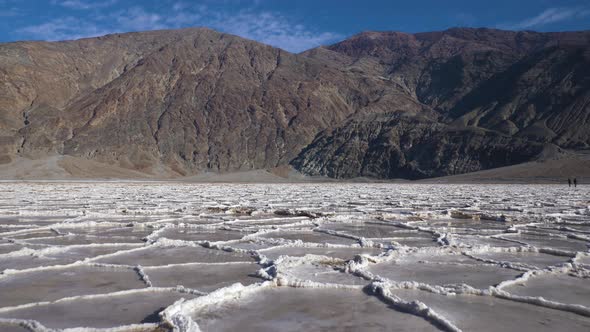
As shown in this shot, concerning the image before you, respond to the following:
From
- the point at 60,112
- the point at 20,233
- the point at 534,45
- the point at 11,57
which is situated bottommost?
the point at 20,233

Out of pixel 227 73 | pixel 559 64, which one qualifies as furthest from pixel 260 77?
pixel 559 64

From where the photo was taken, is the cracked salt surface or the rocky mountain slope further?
the rocky mountain slope

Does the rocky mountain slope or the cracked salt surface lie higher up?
the rocky mountain slope

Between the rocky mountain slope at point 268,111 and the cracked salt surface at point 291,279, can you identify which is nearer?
the cracked salt surface at point 291,279

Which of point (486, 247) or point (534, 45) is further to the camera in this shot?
point (534, 45)

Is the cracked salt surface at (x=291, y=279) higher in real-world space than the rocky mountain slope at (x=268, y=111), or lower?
lower

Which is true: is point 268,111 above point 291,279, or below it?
above

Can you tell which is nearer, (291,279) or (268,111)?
(291,279)

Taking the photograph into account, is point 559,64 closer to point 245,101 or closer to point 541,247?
point 245,101
